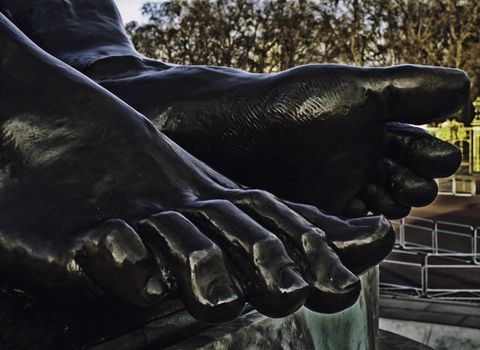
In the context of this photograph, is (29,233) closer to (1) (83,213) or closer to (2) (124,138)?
(1) (83,213)

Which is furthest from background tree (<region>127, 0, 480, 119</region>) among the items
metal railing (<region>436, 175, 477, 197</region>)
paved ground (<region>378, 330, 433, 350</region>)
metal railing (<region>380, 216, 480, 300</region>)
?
paved ground (<region>378, 330, 433, 350</region>)

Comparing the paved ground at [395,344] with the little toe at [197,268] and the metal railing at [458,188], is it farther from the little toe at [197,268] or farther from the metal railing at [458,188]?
the metal railing at [458,188]

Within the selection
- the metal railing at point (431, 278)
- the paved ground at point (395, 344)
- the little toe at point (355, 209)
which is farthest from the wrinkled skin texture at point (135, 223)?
the metal railing at point (431, 278)

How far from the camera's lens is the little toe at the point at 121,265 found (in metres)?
0.68

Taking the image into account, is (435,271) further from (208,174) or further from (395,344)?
(208,174)

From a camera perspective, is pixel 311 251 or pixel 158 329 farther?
pixel 158 329

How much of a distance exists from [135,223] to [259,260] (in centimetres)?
14

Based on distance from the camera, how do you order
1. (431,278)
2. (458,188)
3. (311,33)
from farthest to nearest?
1. (311,33)
2. (458,188)
3. (431,278)

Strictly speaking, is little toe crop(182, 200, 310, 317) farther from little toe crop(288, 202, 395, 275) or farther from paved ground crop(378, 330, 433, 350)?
paved ground crop(378, 330, 433, 350)

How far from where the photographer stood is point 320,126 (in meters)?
1.14

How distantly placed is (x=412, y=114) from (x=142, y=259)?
24.0 inches

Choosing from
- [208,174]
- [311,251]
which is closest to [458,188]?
[208,174]

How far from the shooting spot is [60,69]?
96 cm

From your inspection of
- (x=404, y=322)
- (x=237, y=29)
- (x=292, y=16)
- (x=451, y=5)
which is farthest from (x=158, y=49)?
(x=404, y=322)
